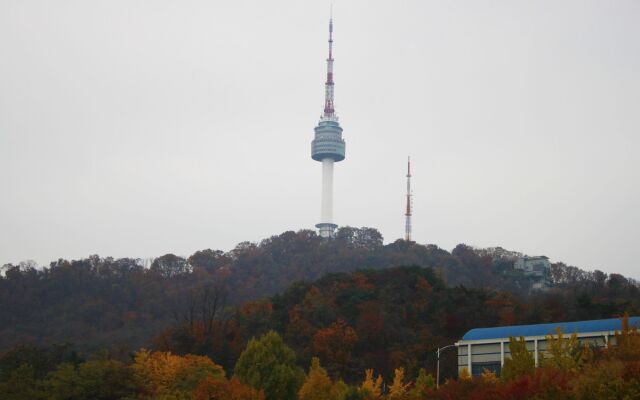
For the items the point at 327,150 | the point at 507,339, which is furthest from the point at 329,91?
the point at 507,339

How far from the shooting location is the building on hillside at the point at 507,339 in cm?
6369

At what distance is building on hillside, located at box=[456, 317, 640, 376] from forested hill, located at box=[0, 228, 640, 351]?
43.6 m

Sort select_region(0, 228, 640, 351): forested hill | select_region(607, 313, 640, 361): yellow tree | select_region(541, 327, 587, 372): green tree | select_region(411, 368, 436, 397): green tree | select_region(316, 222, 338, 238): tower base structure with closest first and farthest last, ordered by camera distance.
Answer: select_region(607, 313, 640, 361): yellow tree → select_region(541, 327, 587, 372): green tree → select_region(411, 368, 436, 397): green tree → select_region(0, 228, 640, 351): forested hill → select_region(316, 222, 338, 238): tower base structure

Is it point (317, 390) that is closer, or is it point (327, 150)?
point (317, 390)

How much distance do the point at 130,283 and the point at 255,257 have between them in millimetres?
24542

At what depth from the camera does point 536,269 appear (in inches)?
5915

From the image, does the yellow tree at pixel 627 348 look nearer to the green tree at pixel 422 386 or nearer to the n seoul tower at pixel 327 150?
the green tree at pixel 422 386

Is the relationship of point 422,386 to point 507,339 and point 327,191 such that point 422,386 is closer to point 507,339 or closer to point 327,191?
point 507,339

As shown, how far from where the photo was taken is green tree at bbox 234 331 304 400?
60469mm

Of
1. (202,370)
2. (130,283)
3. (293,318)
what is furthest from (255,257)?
(202,370)

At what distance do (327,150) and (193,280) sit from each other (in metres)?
44.2

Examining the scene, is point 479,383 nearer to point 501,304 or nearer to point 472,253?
point 501,304

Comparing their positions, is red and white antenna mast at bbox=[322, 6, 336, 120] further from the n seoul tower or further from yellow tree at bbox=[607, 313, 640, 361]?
yellow tree at bbox=[607, 313, 640, 361]

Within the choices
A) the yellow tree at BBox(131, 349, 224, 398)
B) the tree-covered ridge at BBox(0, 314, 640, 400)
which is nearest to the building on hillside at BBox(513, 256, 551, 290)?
the tree-covered ridge at BBox(0, 314, 640, 400)
